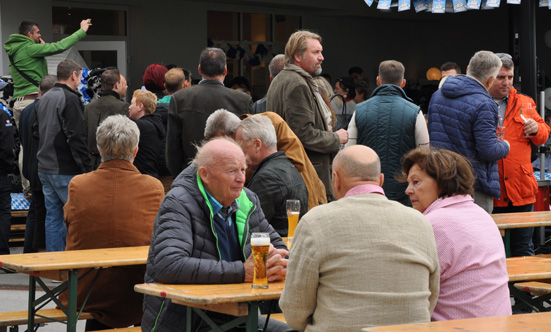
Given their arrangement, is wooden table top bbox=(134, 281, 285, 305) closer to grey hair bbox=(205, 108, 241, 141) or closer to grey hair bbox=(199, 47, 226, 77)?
grey hair bbox=(205, 108, 241, 141)

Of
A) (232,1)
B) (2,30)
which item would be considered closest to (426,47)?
(232,1)

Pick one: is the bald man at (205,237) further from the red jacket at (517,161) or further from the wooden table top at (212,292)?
the red jacket at (517,161)

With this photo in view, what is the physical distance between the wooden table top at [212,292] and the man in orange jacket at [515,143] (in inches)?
141

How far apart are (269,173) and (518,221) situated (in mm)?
2112

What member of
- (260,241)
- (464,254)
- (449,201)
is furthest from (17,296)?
(464,254)

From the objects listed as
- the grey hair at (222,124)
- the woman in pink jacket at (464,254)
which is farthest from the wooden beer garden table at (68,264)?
the woman in pink jacket at (464,254)

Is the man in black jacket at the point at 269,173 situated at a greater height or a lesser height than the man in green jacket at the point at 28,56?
lesser

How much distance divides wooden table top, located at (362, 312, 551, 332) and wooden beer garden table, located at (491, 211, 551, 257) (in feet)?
8.03

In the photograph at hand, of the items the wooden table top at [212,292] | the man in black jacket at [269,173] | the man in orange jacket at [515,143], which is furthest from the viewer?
the man in orange jacket at [515,143]

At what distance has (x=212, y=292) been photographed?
12.2 ft

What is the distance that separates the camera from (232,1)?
54.1 ft

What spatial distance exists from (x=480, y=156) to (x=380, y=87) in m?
0.88

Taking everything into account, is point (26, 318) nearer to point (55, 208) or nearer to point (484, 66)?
point (55, 208)

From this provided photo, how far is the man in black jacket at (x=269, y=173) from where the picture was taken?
4.91 meters
